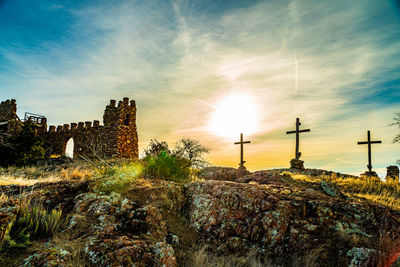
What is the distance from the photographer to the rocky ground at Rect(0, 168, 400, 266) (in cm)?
391

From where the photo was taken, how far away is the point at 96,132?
2809 cm

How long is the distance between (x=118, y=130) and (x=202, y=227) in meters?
21.8


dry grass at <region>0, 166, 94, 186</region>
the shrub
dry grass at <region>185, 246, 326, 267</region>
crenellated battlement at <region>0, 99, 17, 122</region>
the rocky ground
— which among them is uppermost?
crenellated battlement at <region>0, 99, 17, 122</region>

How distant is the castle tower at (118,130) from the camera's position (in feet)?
83.0

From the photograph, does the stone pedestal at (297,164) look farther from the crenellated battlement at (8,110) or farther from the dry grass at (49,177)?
the crenellated battlement at (8,110)

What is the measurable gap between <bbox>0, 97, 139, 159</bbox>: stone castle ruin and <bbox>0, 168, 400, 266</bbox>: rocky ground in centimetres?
1723

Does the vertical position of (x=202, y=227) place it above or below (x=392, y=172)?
below

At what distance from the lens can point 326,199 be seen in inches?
249

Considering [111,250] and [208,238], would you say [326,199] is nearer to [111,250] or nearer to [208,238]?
[208,238]

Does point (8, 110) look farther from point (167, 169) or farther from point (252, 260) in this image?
point (252, 260)

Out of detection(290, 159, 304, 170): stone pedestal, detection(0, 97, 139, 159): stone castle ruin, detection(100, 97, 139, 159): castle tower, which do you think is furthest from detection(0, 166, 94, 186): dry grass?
detection(290, 159, 304, 170): stone pedestal

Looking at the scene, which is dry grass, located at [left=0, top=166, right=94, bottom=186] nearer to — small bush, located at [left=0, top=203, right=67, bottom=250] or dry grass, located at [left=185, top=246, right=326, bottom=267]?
small bush, located at [left=0, top=203, right=67, bottom=250]

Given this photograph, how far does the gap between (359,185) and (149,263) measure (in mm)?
15527

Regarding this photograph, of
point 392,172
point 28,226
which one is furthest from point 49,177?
point 392,172
